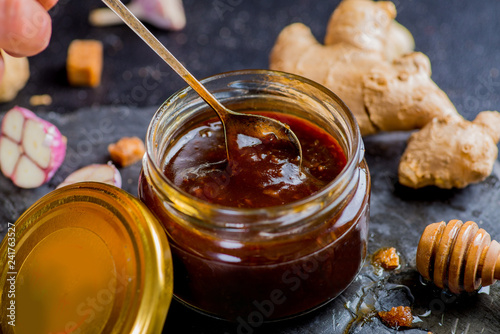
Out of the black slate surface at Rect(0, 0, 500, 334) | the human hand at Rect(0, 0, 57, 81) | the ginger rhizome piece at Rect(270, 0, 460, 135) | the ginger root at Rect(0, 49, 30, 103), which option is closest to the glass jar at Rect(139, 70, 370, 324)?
the black slate surface at Rect(0, 0, 500, 334)

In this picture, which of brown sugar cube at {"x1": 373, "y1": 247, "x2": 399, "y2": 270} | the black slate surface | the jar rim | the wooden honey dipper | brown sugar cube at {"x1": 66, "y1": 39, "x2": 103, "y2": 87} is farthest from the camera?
brown sugar cube at {"x1": 66, "y1": 39, "x2": 103, "y2": 87}

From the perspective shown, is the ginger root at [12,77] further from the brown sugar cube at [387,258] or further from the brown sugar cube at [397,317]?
the brown sugar cube at [397,317]

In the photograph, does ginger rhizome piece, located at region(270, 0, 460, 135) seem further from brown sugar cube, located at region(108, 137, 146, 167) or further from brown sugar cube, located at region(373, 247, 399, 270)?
brown sugar cube, located at region(108, 137, 146, 167)

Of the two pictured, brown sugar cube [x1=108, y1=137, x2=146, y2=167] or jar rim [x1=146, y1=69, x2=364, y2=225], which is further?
brown sugar cube [x1=108, y1=137, x2=146, y2=167]

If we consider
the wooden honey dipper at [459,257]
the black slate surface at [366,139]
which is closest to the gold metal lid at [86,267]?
the black slate surface at [366,139]

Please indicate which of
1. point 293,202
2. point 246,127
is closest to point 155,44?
point 246,127

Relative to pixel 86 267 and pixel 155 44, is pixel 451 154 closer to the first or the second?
pixel 155 44
